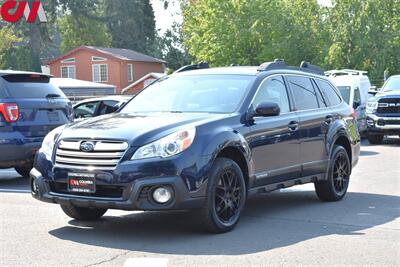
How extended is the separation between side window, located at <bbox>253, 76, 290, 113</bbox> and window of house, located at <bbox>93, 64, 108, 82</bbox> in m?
55.2

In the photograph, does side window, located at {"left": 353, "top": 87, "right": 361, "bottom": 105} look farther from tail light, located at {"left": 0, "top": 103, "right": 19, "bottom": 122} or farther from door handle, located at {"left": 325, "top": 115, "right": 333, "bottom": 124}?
tail light, located at {"left": 0, "top": 103, "right": 19, "bottom": 122}

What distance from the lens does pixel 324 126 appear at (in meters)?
8.92

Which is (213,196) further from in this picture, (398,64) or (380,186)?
(398,64)

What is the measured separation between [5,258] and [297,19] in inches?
1367

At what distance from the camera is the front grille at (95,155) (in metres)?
6.44

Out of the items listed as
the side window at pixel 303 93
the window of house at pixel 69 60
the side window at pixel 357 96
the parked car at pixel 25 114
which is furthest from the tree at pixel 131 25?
the side window at pixel 303 93

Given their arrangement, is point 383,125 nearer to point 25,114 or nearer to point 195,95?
point 25,114

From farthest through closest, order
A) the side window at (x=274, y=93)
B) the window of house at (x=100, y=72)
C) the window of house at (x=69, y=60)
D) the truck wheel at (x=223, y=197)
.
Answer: the window of house at (x=69, y=60) < the window of house at (x=100, y=72) < the side window at (x=274, y=93) < the truck wheel at (x=223, y=197)

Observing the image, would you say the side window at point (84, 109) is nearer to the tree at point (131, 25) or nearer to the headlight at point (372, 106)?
the headlight at point (372, 106)

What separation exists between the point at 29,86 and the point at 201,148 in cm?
508

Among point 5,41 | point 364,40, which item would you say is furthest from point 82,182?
point 5,41

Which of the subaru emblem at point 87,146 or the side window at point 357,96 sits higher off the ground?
the subaru emblem at point 87,146

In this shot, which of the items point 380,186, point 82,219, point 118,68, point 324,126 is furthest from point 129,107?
point 118,68

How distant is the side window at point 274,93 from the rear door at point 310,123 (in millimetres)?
217
